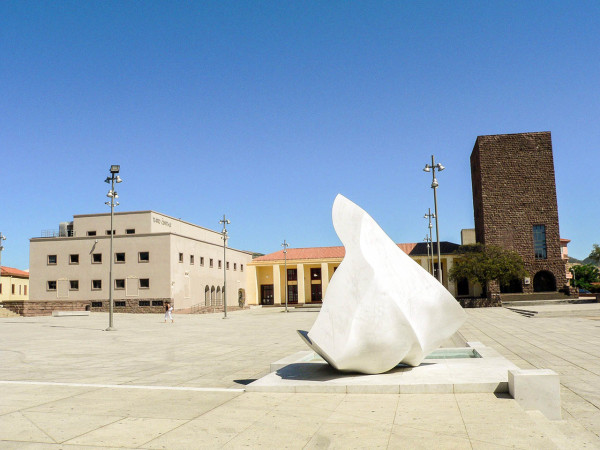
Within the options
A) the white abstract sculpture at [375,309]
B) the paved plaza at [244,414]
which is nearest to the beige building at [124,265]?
the paved plaza at [244,414]

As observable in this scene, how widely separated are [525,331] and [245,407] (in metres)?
16.9

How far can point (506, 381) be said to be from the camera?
803cm

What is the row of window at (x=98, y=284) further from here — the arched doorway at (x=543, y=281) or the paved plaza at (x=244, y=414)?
the arched doorway at (x=543, y=281)

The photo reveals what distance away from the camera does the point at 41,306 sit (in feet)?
163

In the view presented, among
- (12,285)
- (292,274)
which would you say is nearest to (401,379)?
(292,274)

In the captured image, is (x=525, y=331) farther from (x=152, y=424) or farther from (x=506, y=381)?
(x=152, y=424)

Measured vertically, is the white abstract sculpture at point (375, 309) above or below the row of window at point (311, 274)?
below

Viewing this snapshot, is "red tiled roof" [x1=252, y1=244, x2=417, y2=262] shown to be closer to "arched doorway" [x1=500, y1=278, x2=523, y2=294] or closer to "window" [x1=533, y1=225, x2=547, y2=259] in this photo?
"arched doorway" [x1=500, y1=278, x2=523, y2=294]

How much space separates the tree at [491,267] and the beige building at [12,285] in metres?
60.3

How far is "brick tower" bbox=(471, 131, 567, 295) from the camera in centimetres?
5872

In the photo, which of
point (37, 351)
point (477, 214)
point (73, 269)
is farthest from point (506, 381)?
point (477, 214)

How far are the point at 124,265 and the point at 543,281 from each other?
47.1 meters

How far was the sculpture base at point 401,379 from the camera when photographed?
26.6ft

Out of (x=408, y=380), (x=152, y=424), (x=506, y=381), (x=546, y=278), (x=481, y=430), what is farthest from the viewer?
(x=546, y=278)
